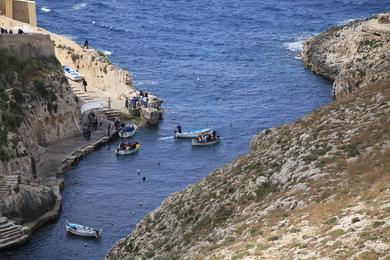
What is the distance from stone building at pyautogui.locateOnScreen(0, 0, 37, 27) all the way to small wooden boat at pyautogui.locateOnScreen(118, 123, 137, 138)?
930 inches

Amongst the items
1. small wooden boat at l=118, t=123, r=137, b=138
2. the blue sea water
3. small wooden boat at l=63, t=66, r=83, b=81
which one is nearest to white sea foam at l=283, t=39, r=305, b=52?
the blue sea water

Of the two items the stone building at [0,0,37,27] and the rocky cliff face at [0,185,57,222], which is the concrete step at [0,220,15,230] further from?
the stone building at [0,0,37,27]

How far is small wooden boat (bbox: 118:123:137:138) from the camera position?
377 ft

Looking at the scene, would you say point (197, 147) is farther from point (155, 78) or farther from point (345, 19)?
point (345, 19)

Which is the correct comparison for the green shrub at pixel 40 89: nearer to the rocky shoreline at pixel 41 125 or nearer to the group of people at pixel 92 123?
the rocky shoreline at pixel 41 125

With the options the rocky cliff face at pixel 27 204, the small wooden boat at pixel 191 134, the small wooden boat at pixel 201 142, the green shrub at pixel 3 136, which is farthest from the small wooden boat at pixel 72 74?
the rocky cliff face at pixel 27 204

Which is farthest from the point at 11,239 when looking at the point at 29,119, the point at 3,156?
the point at 29,119

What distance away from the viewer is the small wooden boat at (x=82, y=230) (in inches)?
3206

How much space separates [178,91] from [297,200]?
93621 mm

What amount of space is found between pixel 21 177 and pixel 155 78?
6199cm

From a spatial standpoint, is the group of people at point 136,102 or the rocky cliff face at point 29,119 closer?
the rocky cliff face at point 29,119

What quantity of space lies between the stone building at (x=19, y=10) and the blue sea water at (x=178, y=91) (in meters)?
20.7

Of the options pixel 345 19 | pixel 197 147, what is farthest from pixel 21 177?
pixel 345 19

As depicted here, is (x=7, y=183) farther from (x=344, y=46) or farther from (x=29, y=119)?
(x=344, y=46)
